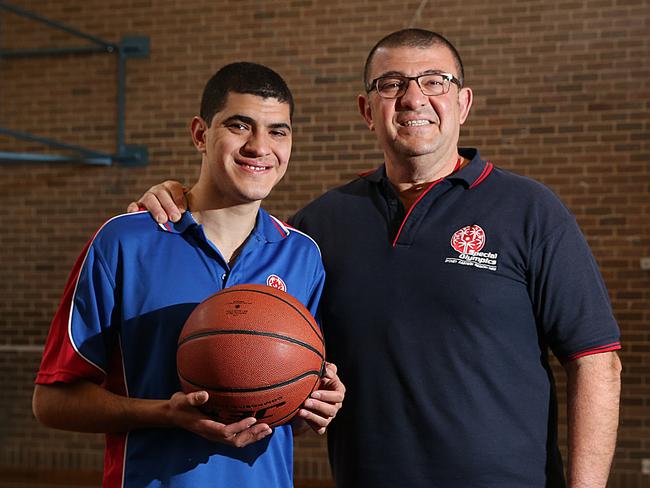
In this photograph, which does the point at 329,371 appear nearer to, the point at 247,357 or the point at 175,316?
the point at 247,357

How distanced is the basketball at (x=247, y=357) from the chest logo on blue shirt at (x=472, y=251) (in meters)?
0.55

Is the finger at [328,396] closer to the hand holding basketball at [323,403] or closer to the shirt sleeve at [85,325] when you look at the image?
the hand holding basketball at [323,403]

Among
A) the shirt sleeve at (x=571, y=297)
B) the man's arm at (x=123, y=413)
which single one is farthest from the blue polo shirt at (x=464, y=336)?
the man's arm at (x=123, y=413)

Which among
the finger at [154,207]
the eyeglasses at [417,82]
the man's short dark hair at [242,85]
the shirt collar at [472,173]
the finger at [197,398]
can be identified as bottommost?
the finger at [197,398]

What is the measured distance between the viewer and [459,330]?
2.06m

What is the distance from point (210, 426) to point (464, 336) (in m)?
0.75

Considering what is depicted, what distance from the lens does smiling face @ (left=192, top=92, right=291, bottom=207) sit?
193 cm

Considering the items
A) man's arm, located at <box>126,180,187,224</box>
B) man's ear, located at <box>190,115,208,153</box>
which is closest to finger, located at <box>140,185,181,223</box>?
man's arm, located at <box>126,180,187,224</box>

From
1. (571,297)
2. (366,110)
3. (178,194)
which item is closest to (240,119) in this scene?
(178,194)

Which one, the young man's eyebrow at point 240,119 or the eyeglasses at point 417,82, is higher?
the eyeglasses at point 417,82

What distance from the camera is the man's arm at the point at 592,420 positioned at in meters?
2.02

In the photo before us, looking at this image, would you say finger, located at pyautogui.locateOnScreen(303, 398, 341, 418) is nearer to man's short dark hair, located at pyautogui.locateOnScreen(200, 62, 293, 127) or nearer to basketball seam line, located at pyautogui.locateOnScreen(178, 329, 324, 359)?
basketball seam line, located at pyautogui.locateOnScreen(178, 329, 324, 359)

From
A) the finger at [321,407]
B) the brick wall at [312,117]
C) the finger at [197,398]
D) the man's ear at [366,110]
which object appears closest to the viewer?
the finger at [197,398]

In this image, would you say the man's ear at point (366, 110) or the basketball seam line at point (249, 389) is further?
the man's ear at point (366, 110)
